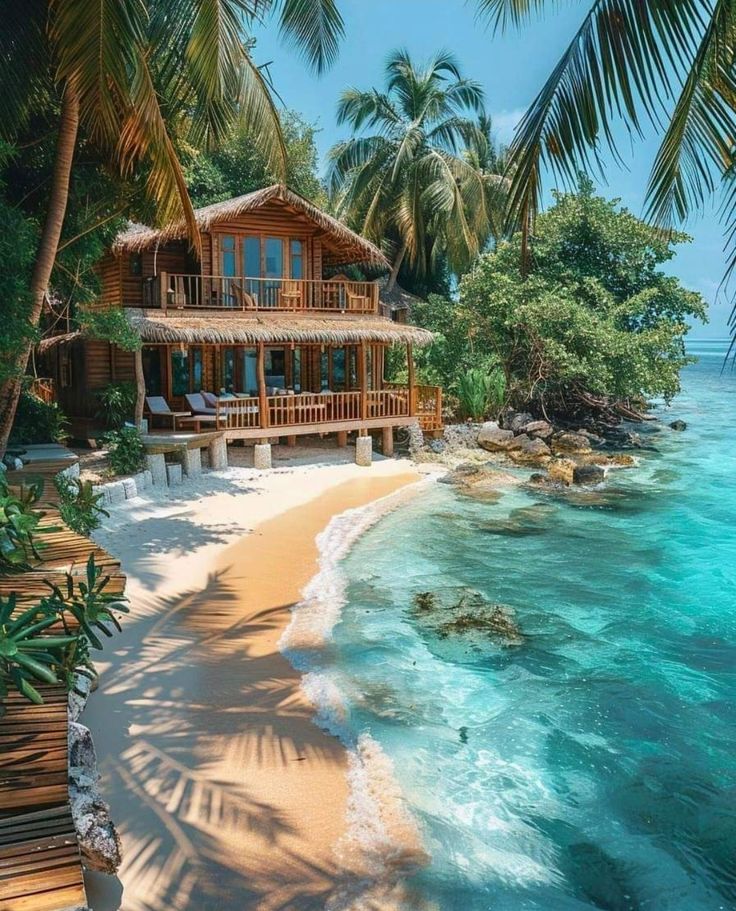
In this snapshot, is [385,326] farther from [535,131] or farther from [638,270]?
[535,131]

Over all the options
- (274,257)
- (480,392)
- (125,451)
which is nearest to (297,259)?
(274,257)

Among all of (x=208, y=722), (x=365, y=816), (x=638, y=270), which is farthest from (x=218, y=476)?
(x=638, y=270)

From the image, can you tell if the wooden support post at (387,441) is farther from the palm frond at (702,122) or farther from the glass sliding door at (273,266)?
the palm frond at (702,122)

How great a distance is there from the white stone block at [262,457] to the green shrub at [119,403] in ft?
8.81

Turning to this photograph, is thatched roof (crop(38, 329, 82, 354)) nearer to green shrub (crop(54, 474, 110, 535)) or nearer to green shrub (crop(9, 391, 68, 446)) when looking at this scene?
green shrub (crop(9, 391, 68, 446))

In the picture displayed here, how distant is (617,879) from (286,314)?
47.1ft

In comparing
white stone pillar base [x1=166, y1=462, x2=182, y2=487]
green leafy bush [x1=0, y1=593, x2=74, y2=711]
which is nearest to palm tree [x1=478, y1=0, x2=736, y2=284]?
green leafy bush [x1=0, y1=593, x2=74, y2=711]

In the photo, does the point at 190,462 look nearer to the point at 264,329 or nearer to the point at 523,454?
the point at 264,329

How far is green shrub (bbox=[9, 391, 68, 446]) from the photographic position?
13594mm

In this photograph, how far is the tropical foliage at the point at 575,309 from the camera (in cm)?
2192

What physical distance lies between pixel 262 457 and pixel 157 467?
2.99m

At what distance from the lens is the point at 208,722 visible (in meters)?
6.30

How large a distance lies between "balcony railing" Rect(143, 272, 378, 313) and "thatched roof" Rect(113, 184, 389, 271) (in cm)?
85

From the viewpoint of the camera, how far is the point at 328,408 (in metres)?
19.2
